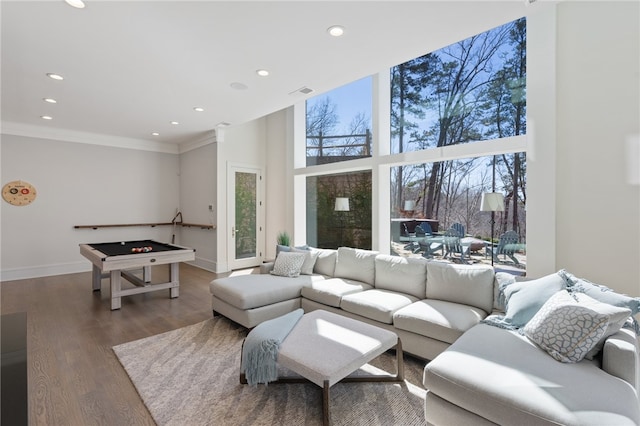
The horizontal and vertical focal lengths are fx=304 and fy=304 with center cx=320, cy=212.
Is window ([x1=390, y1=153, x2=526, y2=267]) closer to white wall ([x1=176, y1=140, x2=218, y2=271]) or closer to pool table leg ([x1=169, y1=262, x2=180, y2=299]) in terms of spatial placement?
pool table leg ([x1=169, y1=262, x2=180, y2=299])

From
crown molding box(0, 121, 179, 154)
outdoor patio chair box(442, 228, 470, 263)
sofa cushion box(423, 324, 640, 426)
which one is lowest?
sofa cushion box(423, 324, 640, 426)

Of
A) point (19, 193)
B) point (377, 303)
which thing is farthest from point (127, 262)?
point (19, 193)

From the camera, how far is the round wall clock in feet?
17.9

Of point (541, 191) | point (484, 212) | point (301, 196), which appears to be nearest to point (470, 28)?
point (541, 191)

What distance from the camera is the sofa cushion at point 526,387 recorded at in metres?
1.43

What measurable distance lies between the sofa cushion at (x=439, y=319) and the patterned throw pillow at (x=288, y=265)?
164 centimetres

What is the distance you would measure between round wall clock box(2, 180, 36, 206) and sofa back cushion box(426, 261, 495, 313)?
7.06 metres

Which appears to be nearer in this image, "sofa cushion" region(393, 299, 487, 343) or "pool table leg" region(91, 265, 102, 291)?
"sofa cushion" region(393, 299, 487, 343)

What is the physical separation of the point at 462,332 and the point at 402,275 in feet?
3.52

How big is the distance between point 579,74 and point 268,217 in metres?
5.70

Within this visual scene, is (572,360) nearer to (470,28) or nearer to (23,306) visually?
(470,28)

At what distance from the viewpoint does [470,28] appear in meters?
2.64

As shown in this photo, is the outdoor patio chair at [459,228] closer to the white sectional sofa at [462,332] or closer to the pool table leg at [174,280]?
the white sectional sofa at [462,332]

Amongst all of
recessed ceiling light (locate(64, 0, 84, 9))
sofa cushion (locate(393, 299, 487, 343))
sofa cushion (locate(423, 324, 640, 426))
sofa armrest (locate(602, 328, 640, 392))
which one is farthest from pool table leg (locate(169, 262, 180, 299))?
sofa armrest (locate(602, 328, 640, 392))
